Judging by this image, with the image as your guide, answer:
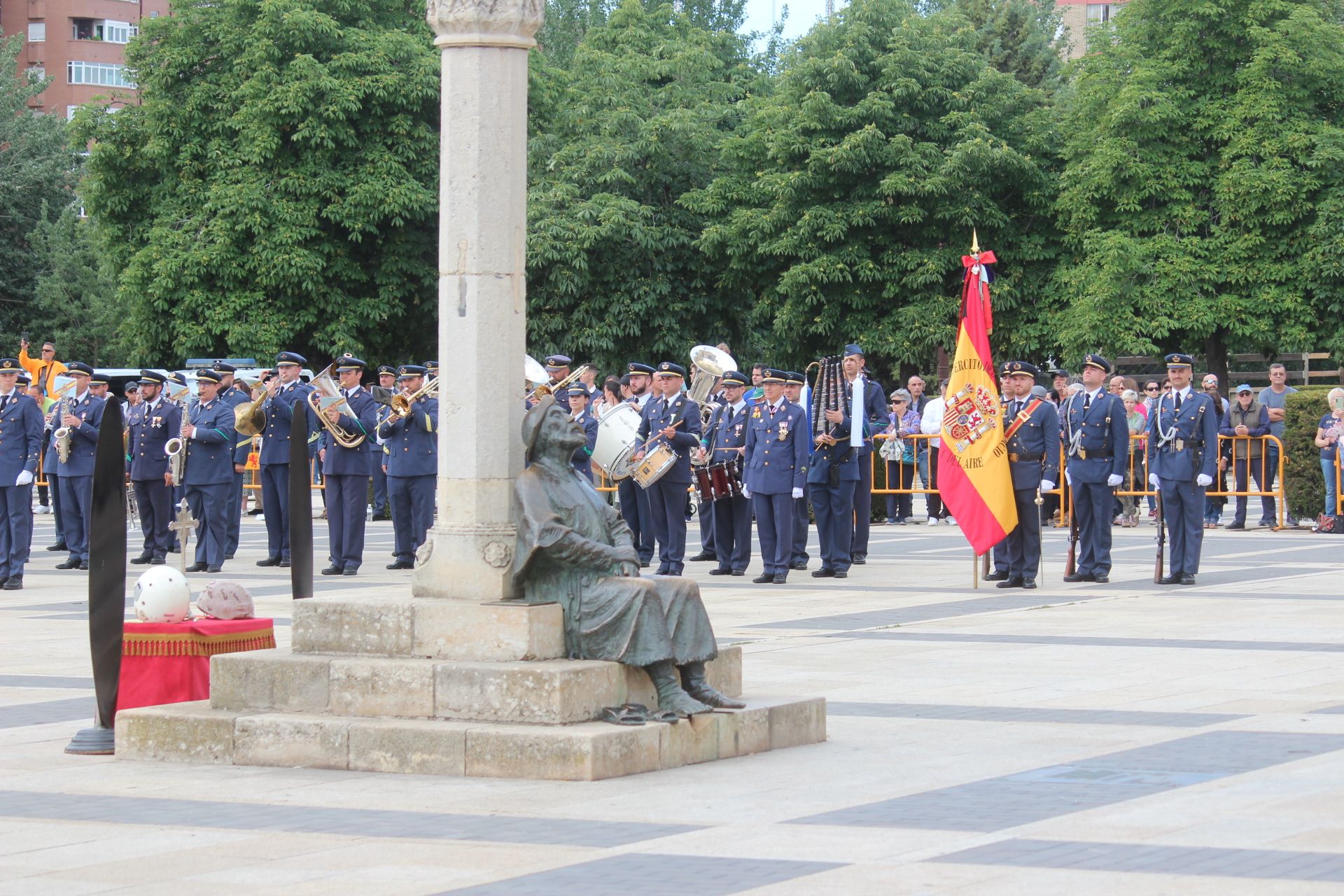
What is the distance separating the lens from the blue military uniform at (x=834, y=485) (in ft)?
62.0

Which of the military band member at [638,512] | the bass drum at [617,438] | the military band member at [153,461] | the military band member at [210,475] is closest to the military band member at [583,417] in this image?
the bass drum at [617,438]

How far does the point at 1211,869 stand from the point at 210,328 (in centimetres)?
4049

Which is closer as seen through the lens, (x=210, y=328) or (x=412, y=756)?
(x=412, y=756)

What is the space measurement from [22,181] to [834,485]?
49.3 m

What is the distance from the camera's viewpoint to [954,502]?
683 inches

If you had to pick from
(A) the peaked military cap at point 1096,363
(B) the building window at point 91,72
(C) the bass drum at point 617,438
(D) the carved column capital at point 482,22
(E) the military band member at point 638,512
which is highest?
(B) the building window at point 91,72

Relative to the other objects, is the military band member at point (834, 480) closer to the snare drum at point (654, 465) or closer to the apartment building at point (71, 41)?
the snare drum at point (654, 465)

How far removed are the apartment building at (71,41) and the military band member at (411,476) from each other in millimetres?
64057

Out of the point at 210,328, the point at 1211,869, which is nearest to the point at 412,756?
the point at 1211,869

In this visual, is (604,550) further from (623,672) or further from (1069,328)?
(1069,328)

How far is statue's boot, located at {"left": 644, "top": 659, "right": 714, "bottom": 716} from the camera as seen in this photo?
873 centimetres

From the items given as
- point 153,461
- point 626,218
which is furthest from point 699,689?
point 626,218

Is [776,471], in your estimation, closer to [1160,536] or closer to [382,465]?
[1160,536]

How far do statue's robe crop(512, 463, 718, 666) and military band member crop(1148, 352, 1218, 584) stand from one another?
9.37 metres
